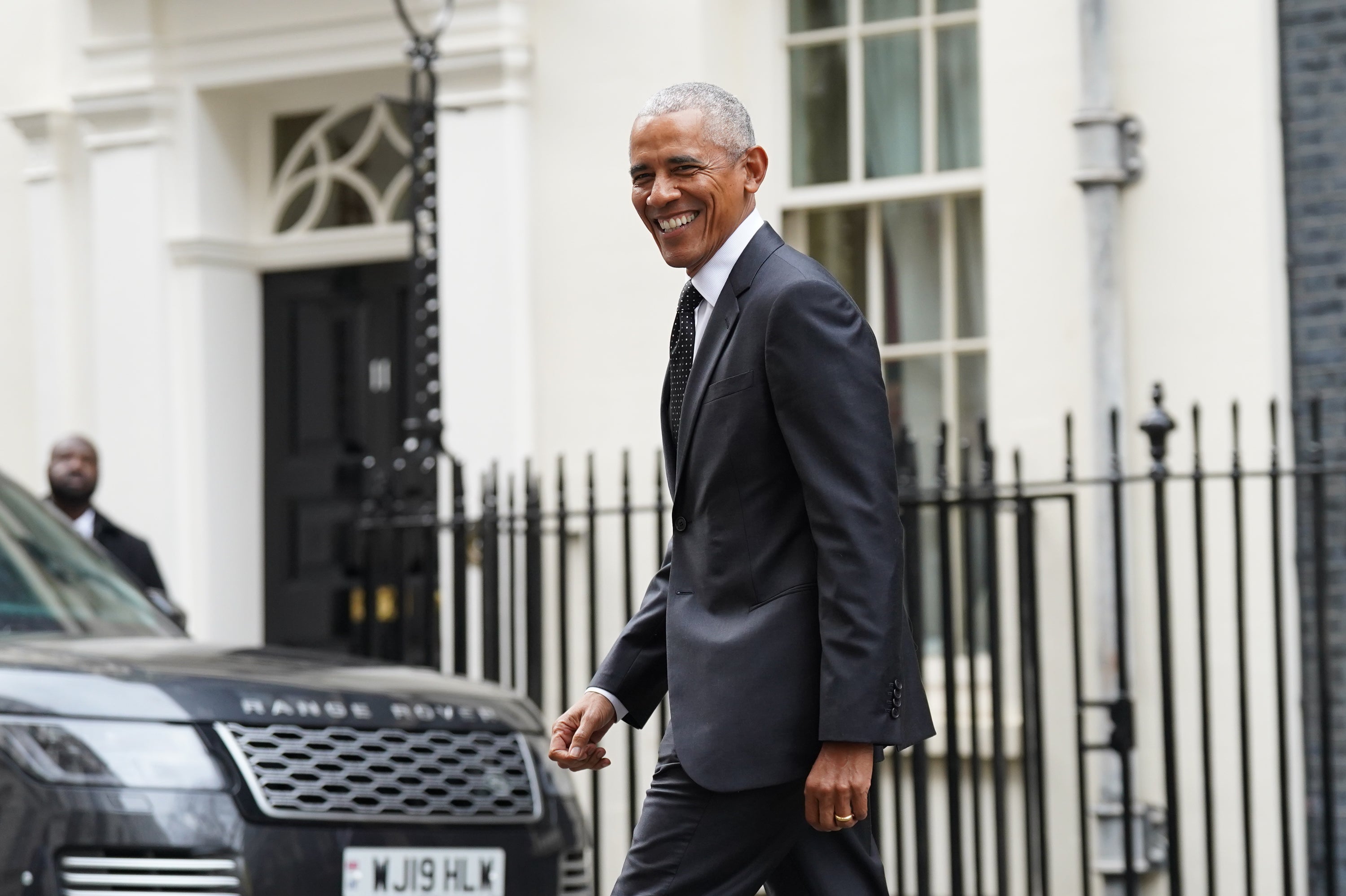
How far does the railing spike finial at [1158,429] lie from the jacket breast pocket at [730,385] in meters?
3.11

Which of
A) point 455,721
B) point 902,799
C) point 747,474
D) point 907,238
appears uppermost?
point 907,238

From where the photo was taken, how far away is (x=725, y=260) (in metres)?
3.49

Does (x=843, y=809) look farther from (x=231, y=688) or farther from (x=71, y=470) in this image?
(x=71, y=470)

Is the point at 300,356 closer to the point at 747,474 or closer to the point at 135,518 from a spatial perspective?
the point at 135,518

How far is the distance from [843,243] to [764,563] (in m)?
5.69

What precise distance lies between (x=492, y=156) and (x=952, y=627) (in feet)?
11.5

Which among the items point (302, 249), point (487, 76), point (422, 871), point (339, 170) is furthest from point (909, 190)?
point (422, 871)

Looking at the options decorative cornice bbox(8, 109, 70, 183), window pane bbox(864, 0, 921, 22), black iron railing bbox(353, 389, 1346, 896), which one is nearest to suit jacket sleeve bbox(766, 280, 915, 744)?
black iron railing bbox(353, 389, 1346, 896)

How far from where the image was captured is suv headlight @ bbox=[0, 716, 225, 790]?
4.78 metres

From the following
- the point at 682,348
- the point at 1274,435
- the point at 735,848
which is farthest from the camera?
the point at 1274,435

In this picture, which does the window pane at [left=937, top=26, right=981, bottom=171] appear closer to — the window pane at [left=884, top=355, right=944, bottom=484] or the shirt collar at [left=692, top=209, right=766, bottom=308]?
the window pane at [left=884, top=355, right=944, bottom=484]

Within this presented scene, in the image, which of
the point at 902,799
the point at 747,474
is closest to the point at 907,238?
the point at 902,799

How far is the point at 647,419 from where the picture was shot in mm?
8922

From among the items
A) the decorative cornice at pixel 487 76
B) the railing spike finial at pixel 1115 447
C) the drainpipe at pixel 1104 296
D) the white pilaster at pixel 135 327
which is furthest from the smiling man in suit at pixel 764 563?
the white pilaster at pixel 135 327
